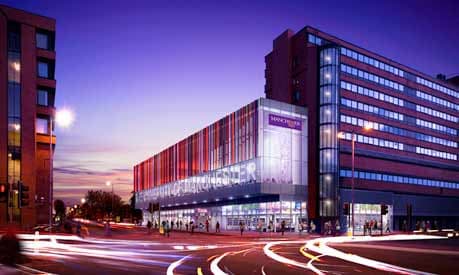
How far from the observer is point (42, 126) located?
233ft

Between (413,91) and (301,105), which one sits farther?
(413,91)

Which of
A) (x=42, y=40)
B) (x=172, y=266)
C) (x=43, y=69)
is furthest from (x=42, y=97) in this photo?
(x=172, y=266)

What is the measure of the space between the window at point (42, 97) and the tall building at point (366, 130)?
37524mm

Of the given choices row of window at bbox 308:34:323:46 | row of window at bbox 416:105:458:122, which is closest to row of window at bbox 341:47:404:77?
row of window at bbox 308:34:323:46

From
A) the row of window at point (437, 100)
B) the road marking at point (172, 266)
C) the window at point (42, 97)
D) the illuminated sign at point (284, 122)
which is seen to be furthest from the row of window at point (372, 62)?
the road marking at point (172, 266)

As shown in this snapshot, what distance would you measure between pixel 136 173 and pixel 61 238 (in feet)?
320

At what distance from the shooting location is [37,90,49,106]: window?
227ft

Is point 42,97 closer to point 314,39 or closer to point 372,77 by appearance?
point 314,39

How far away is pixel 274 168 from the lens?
2569 inches

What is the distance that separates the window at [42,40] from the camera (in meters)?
68.1

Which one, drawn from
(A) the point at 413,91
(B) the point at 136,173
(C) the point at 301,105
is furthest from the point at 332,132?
(B) the point at 136,173

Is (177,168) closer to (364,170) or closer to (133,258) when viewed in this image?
A: (364,170)

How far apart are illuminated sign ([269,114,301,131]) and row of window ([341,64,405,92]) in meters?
12.5

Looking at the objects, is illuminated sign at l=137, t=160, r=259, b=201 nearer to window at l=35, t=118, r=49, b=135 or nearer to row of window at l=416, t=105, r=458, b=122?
window at l=35, t=118, r=49, b=135
